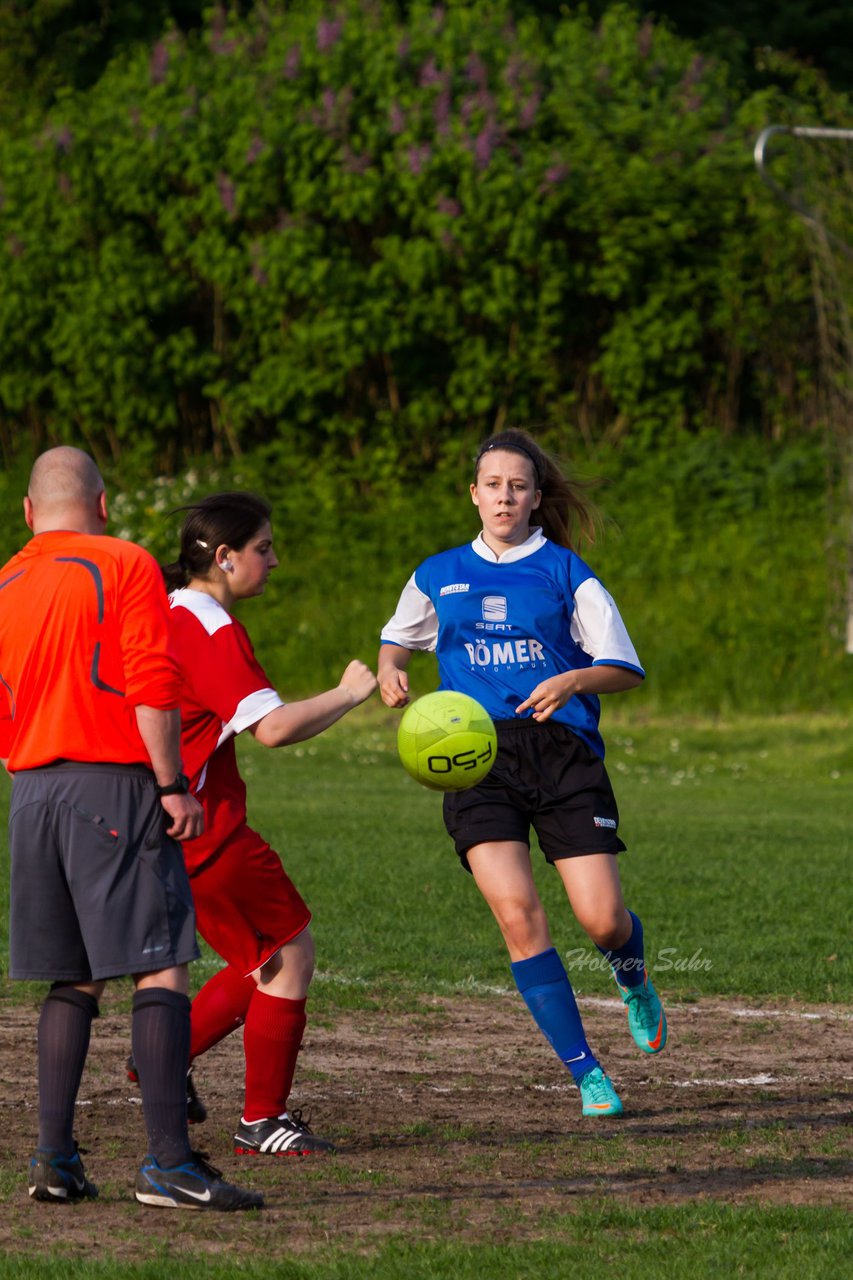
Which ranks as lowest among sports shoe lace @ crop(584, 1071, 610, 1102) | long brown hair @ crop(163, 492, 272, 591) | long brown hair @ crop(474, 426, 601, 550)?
sports shoe lace @ crop(584, 1071, 610, 1102)

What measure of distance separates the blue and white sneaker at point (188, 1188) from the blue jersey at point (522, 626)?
6.78 feet

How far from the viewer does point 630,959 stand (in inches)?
259

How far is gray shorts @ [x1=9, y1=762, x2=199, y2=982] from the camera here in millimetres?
4781

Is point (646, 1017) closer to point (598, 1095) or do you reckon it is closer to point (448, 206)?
point (598, 1095)

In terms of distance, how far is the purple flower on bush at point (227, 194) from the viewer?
24.0m

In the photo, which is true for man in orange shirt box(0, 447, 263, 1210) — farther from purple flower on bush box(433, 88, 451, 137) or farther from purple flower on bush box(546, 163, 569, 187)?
purple flower on bush box(433, 88, 451, 137)

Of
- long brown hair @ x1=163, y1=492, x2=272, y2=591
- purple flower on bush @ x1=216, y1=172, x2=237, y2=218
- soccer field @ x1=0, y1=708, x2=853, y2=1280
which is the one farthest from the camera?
purple flower on bush @ x1=216, y1=172, x2=237, y2=218

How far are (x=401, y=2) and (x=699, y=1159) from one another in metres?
25.7

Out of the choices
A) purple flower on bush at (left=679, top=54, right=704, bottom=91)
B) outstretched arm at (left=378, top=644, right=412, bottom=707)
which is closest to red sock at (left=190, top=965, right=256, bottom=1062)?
outstretched arm at (left=378, top=644, right=412, bottom=707)

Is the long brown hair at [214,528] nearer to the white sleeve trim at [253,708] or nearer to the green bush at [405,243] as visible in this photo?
the white sleeve trim at [253,708]

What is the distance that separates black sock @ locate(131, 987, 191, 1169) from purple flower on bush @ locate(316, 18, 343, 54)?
69.5 feet

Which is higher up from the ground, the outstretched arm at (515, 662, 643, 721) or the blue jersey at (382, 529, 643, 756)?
the blue jersey at (382, 529, 643, 756)

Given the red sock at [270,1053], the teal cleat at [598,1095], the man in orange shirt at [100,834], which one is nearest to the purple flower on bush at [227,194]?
the teal cleat at [598,1095]

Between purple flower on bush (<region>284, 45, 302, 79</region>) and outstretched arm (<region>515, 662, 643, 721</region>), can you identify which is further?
purple flower on bush (<region>284, 45, 302, 79</region>)
